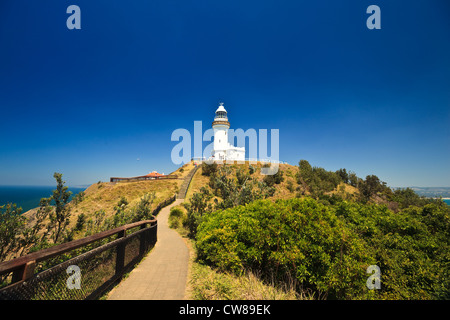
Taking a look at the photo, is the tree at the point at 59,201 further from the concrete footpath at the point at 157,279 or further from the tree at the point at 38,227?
the concrete footpath at the point at 157,279

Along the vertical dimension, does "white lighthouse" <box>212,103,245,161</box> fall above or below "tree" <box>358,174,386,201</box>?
above

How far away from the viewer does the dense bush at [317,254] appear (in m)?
5.45

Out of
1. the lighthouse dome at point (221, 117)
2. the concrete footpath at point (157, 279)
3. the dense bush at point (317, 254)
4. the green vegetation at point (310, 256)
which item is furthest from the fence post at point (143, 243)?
the lighthouse dome at point (221, 117)

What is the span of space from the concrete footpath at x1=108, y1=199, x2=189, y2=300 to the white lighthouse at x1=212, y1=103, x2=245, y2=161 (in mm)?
42473

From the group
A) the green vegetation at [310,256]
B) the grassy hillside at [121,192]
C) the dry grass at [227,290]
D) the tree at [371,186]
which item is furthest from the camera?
the tree at [371,186]

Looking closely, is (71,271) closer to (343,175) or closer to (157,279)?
(157,279)

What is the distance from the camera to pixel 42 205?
6328mm

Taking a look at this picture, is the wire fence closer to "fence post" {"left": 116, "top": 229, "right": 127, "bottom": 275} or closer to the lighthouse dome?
"fence post" {"left": 116, "top": 229, "right": 127, "bottom": 275}

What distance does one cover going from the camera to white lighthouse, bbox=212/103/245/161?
4959 centimetres

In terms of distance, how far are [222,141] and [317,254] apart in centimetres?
4568

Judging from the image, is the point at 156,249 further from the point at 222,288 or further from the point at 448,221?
the point at 448,221

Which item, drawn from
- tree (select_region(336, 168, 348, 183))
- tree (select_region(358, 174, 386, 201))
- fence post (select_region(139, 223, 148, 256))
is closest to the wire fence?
fence post (select_region(139, 223, 148, 256))

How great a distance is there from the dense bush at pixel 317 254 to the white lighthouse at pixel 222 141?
139 ft

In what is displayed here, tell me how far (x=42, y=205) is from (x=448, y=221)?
1862cm
